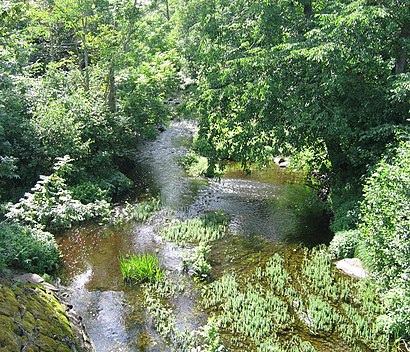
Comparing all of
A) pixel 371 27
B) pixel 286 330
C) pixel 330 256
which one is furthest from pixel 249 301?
pixel 371 27

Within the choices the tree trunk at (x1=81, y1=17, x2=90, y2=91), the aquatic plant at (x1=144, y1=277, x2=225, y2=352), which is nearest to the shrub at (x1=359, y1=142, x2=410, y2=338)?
the aquatic plant at (x1=144, y1=277, x2=225, y2=352)

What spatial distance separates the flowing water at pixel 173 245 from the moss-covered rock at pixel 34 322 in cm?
145

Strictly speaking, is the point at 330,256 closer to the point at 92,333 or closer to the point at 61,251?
the point at 92,333

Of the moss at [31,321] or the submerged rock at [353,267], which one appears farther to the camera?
the submerged rock at [353,267]

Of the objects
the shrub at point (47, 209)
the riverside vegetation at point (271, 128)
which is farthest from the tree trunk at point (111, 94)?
the shrub at point (47, 209)

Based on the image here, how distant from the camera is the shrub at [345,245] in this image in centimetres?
1151

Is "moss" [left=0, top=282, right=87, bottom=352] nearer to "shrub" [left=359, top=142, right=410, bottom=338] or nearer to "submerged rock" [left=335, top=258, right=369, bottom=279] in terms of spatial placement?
"shrub" [left=359, top=142, right=410, bottom=338]

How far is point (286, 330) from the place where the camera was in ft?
28.6

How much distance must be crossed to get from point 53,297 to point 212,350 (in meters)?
3.20

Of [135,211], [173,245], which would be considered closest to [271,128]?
[173,245]

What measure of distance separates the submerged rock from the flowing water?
5.45 ft

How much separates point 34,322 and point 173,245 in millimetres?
6530

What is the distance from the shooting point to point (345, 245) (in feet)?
38.1

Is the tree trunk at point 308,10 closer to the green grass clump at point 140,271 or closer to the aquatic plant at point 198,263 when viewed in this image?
the aquatic plant at point 198,263
